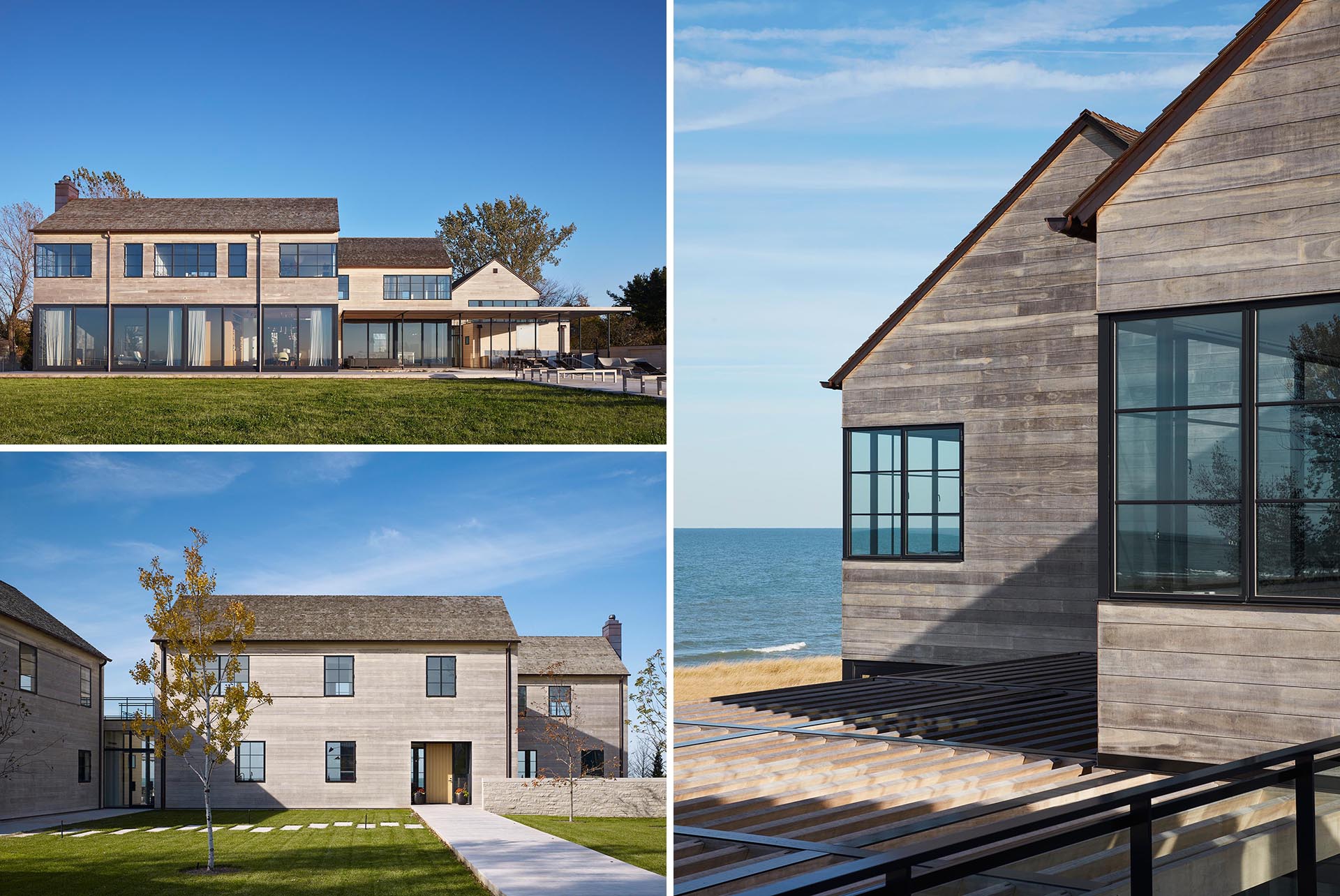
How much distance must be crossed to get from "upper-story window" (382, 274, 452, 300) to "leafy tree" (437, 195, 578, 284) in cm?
1221

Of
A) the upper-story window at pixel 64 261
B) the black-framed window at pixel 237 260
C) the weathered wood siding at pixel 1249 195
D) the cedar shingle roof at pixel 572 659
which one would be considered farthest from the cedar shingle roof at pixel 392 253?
the weathered wood siding at pixel 1249 195

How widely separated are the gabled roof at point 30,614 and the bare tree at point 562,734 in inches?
484

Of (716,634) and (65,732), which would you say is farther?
(716,634)

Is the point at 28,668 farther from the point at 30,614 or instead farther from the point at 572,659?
the point at 572,659

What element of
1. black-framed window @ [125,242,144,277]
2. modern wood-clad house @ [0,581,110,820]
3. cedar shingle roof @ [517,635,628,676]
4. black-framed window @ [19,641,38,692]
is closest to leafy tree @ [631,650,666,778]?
modern wood-clad house @ [0,581,110,820]

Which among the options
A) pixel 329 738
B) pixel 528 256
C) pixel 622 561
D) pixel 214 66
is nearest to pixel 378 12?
pixel 214 66

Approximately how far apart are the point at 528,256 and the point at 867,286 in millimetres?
22268

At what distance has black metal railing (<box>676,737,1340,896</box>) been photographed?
9.04 ft

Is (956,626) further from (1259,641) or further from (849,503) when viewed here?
(1259,641)

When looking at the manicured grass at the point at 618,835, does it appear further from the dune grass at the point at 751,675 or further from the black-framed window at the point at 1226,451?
the dune grass at the point at 751,675

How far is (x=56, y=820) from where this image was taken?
66.5 ft

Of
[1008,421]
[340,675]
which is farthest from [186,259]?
[1008,421]

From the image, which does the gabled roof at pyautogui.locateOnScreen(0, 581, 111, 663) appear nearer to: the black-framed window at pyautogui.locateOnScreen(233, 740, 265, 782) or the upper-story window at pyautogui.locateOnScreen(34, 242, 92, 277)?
the black-framed window at pyautogui.locateOnScreen(233, 740, 265, 782)

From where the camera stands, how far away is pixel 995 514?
14.0m
